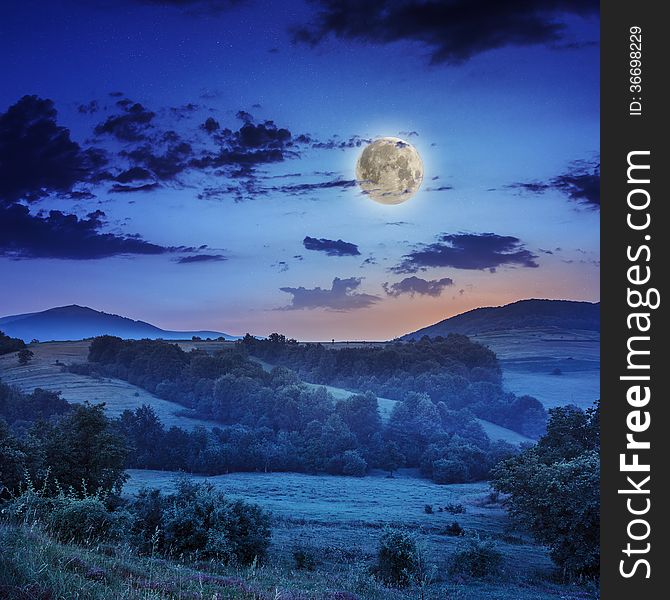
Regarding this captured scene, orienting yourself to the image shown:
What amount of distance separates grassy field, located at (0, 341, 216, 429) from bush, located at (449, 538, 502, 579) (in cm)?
7691

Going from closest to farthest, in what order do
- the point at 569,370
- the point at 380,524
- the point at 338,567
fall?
the point at 338,567 < the point at 380,524 < the point at 569,370

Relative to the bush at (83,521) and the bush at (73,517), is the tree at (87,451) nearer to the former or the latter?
the bush at (73,517)

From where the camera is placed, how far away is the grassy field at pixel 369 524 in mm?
24766

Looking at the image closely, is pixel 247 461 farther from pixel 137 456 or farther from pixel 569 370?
pixel 569 370

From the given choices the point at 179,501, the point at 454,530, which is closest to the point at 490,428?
the point at 454,530

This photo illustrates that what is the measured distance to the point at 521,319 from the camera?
18438cm

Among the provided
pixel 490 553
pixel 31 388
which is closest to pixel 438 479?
pixel 490 553

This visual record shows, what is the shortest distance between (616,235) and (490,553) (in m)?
27.7

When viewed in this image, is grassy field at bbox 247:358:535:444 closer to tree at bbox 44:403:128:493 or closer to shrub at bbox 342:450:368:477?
shrub at bbox 342:450:368:477

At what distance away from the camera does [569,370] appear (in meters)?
165

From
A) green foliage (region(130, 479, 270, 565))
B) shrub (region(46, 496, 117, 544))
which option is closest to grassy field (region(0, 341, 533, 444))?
green foliage (region(130, 479, 270, 565))

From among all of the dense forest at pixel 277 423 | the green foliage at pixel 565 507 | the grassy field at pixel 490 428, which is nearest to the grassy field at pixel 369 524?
the green foliage at pixel 565 507

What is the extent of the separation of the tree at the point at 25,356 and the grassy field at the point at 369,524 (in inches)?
1871

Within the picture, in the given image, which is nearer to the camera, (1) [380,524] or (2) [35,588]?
(2) [35,588]
